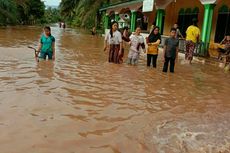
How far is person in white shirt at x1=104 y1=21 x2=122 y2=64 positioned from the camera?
39.6 ft

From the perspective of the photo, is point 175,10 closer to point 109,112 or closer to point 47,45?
point 47,45

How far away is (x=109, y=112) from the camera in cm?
610

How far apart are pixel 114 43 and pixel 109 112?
21.2 ft

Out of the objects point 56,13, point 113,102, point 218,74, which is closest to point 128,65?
point 218,74

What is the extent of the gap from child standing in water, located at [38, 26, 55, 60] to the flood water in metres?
0.54

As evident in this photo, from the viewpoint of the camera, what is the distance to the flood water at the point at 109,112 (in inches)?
181

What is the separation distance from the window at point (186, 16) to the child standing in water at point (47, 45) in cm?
1147

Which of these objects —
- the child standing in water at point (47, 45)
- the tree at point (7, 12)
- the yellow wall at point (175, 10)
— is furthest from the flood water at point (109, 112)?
the tree at point (7, 12)

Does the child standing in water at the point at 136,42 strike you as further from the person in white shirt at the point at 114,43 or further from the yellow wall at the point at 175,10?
the yellow wall at the point at 175,10

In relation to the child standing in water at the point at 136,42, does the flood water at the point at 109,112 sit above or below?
below

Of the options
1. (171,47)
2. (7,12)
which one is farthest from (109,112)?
(7,12)

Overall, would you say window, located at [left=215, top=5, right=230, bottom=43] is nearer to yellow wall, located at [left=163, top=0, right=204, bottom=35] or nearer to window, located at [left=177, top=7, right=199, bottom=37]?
yellow wall, located at [left=163, top=0, right=204, bottom=35]

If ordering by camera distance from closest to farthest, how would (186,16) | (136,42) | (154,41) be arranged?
(154,41)
(136,42)
(186,16)

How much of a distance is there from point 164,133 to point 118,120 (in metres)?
0.89
